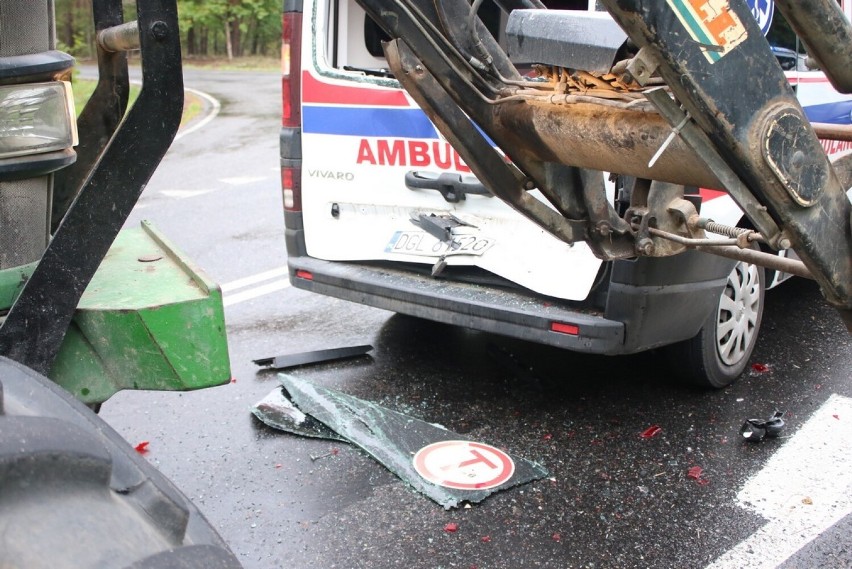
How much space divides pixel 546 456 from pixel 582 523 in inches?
20.9

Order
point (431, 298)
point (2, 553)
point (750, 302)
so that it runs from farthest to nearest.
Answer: point (750, 302)
point (431, 298)
point (2, 553)

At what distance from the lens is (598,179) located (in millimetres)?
3150

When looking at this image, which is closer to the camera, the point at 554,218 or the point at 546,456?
the point at 554,218

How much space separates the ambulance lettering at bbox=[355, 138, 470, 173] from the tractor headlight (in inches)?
100.0

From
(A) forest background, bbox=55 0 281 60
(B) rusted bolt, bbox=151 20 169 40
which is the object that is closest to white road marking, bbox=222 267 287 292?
(B) rusted bolt, bbox=151 20 169 40

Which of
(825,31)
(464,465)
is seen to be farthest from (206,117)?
(825,31)

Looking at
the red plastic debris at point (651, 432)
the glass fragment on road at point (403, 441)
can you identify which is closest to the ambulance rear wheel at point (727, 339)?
the red plastic debris at point (651, 432)

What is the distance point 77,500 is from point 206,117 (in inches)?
694

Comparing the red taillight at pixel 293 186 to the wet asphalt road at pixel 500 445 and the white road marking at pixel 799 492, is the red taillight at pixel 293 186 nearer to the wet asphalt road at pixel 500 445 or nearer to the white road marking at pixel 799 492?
the wet asphalt road at pixel 500 445

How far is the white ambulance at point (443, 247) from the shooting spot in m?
4.01

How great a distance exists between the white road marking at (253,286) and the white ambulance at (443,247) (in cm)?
160

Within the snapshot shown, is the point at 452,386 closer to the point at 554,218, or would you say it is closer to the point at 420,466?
the point at 420,466

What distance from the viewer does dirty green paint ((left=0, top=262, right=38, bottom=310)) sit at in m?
1.86

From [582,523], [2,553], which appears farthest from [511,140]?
[2,553]
